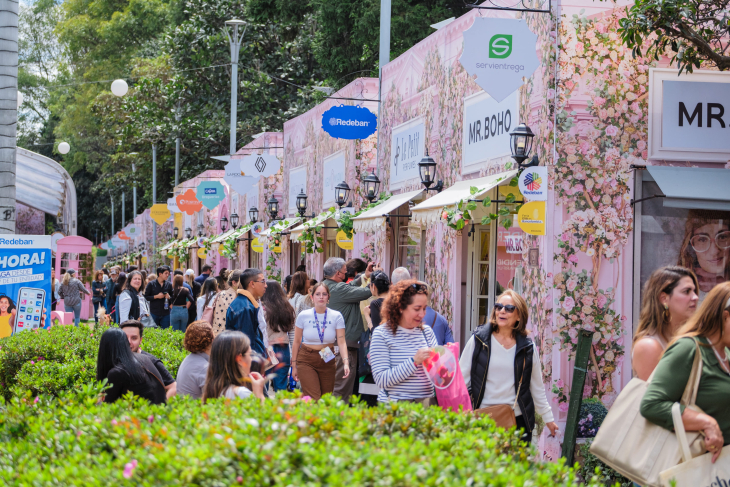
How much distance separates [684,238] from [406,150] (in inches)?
214

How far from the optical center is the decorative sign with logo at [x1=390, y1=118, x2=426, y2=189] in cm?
1201

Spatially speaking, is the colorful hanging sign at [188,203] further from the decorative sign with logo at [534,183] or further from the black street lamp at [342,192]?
the decorative sign with logo at [534,183]

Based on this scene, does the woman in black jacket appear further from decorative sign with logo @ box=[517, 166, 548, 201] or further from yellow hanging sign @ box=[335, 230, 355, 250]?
yellow hanging sign @ box=[335, 230, 355, 250]

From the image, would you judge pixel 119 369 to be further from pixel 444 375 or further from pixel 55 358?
pixel 55 358

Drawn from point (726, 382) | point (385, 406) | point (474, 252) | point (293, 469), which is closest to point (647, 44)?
point (474, 252)

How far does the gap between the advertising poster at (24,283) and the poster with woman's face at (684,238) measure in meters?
6.87

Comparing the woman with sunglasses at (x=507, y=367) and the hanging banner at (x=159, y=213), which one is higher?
the hanging banner at (x=159, y=213)

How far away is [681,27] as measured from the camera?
6.75m

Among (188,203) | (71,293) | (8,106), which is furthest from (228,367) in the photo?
(188,203)

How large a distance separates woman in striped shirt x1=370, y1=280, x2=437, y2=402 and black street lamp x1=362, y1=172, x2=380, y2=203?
7.81m

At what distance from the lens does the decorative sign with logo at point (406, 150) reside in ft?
39.4

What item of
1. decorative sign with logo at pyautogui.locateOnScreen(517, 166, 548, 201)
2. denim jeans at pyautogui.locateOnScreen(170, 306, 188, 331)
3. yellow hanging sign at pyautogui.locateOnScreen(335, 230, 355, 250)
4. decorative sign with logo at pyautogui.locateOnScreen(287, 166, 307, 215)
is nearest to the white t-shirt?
decorative sign with logo at pyautogui.locateOnScreen(517, 166, 548, 201)

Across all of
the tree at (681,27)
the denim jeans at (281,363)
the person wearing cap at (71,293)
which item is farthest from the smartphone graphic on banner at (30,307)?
the person wearing cap at (71,293)

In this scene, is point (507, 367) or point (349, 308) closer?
point (507, 367)
